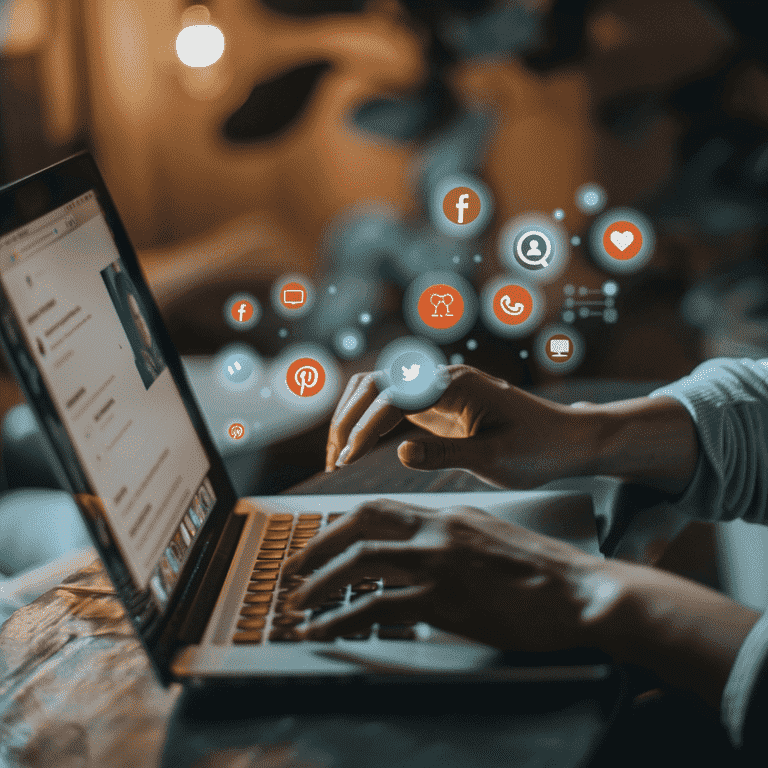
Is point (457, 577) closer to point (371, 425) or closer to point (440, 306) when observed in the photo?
point (371, 425)

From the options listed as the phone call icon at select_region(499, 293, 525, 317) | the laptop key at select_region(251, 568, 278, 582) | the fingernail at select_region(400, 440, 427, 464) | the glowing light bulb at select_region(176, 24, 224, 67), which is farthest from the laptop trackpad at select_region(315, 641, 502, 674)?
the glowing light bulb at select_region(176, 24, 224, 67)

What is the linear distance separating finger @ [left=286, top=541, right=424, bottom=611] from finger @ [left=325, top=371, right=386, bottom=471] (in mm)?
287

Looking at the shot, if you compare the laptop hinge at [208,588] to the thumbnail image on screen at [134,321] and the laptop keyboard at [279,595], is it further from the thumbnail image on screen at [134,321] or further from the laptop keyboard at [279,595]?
the thumbnail image on screen at [134,321]

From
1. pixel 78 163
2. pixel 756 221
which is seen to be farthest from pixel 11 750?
pixel 756 221

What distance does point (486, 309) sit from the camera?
1001mm

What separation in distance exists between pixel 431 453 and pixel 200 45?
80 centimetres

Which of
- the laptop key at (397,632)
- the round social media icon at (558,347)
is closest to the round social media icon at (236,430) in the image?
the round social media icon at (558,347)

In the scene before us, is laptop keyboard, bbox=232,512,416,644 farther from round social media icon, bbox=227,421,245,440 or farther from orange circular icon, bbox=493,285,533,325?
orange circular icon, bbox=493,285,533,325

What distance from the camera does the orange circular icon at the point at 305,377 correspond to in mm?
1021

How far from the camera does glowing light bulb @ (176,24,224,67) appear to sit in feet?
3.26

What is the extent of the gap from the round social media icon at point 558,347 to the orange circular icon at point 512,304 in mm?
54

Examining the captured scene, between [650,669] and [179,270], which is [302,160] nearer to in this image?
[179,270]

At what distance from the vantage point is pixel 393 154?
1.00m

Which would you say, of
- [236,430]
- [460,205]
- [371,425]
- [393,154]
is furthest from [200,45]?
[371,425]
